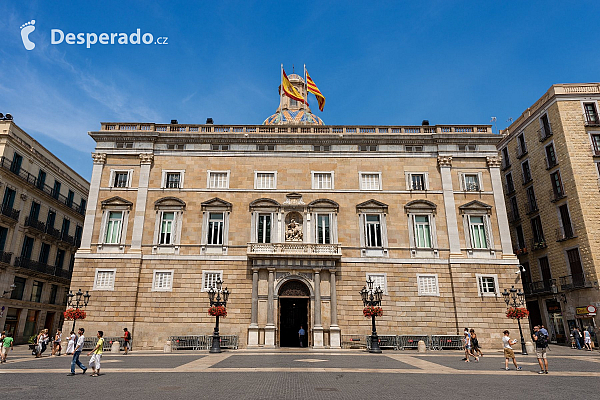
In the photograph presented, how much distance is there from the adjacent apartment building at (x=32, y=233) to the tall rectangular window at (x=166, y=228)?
14.5 metres

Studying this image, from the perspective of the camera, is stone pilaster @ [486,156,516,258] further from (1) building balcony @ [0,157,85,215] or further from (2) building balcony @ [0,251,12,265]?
(1) building balcony @ [0,157,85,215]

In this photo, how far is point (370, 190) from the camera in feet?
108

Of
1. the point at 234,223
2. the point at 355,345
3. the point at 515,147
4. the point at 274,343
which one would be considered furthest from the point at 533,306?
the point at 234,223

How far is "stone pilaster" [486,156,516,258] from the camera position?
31.1 metres

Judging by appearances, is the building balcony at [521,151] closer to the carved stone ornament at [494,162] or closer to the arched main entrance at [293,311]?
the carved stone ornament at [494,162]

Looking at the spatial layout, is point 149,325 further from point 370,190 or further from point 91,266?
point 370,190

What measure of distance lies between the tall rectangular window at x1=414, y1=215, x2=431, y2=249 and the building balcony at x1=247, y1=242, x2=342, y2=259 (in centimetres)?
662

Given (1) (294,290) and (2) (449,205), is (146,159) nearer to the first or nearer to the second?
(1) (294,290)

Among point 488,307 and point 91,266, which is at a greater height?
point 91,266

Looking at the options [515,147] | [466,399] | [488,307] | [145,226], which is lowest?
[466,399]

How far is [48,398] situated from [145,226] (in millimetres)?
21789

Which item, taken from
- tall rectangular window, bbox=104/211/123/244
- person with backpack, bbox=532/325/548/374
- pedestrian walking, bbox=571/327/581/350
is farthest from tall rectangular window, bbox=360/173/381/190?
tall rectangular window, bbox=104/211/123/244

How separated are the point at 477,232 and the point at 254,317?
62.9 feet

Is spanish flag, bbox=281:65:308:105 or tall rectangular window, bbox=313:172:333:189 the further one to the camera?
spanish flag, bbox=281:65:308:105
